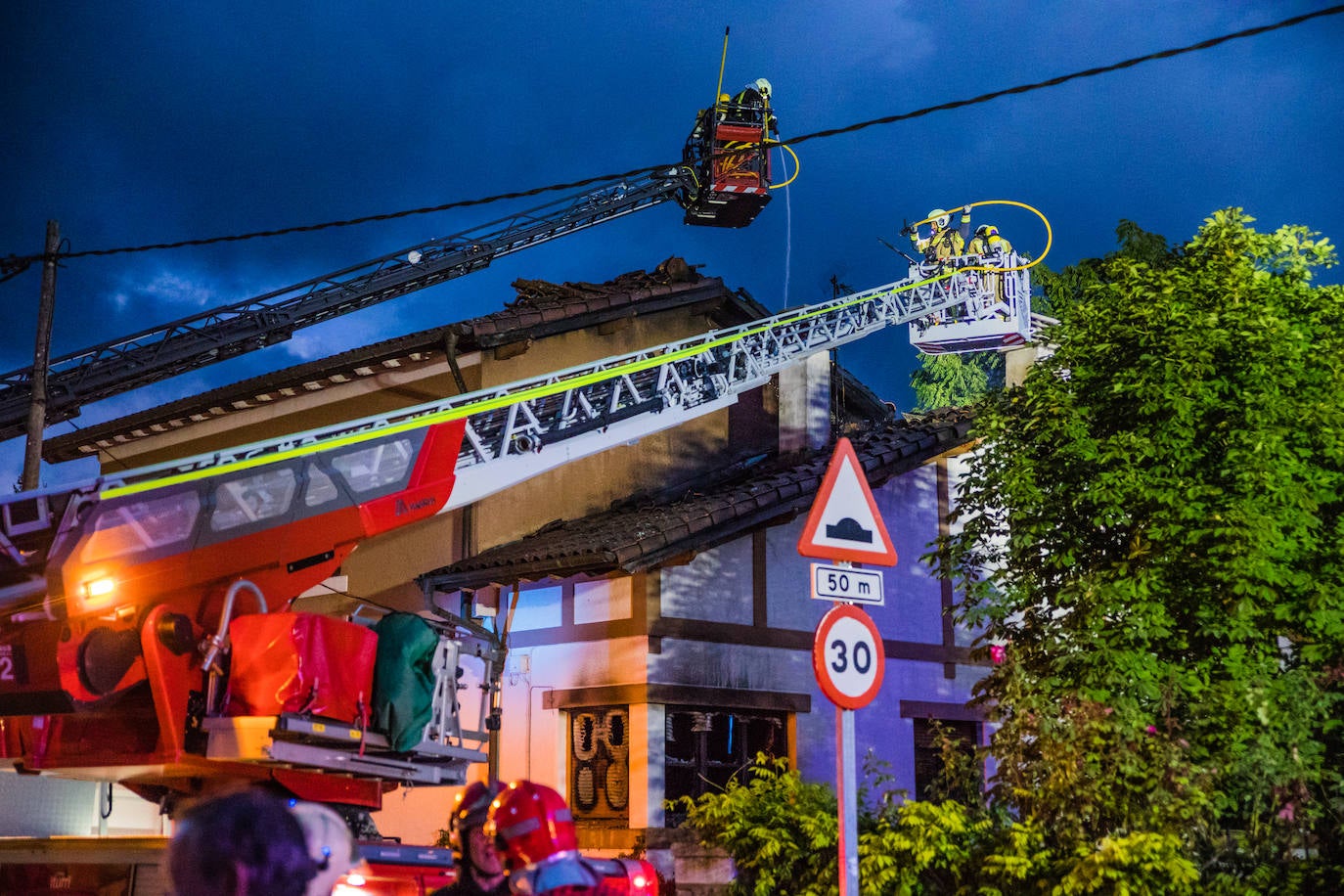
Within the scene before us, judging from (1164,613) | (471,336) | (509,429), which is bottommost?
(1164,613)

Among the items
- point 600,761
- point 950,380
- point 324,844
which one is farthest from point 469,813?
point 950,380

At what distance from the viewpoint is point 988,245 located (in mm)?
22734

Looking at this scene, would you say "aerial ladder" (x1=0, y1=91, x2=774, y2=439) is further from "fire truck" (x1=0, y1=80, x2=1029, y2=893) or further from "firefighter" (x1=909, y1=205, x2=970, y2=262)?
"fire truck" (x1=0, y1=80, x2=1029, y2=893)

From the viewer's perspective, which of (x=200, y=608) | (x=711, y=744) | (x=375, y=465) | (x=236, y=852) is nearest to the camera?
(x=236, y=852)

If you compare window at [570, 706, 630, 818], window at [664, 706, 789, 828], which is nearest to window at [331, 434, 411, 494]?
window at [570, 706, 630, 818]

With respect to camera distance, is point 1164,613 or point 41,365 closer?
point 1164,613

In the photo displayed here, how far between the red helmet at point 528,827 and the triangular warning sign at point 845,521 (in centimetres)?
313

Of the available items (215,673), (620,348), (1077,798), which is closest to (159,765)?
(215,673)

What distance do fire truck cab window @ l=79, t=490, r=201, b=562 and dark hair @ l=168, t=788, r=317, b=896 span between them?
4049 mm

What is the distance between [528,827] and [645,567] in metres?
10.6

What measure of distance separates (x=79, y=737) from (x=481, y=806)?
368cm

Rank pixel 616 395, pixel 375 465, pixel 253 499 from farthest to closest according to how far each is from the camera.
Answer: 1. pixel 616 395
2. pixel 375 465
3. pixel 253 499

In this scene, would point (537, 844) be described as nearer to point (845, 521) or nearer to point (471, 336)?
point (845, 521)

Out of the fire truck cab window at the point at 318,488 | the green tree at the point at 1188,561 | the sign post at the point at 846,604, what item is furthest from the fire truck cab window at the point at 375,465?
the green tree at the point at 1188,561
